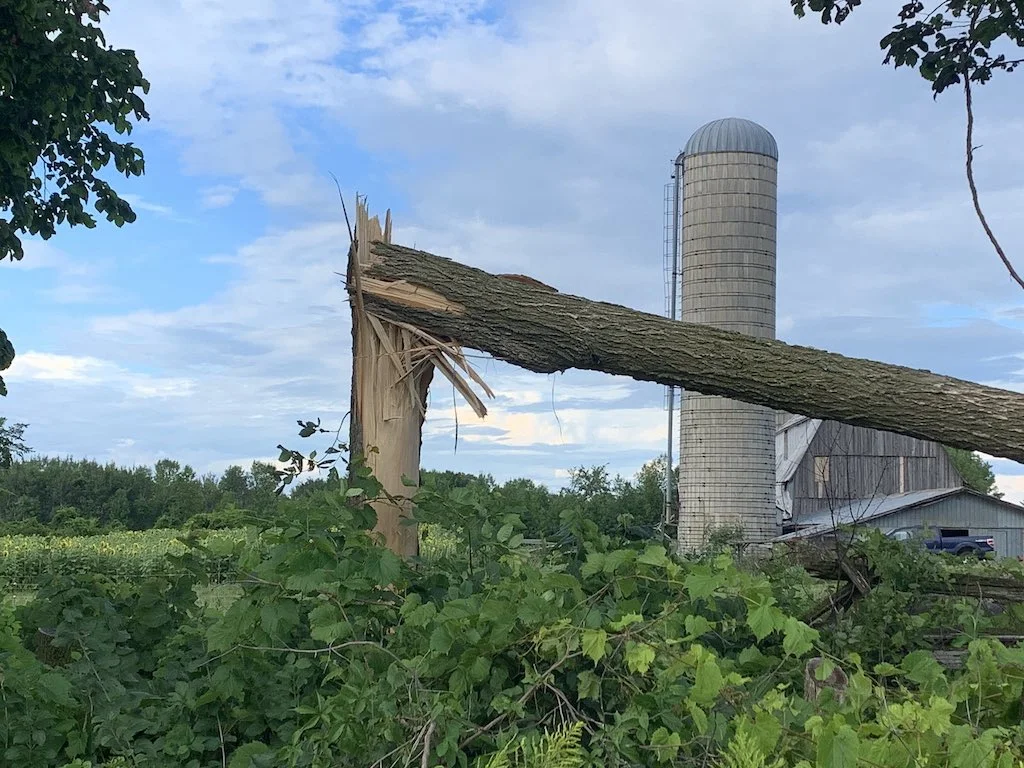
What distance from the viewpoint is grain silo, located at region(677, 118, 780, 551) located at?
1844 cm

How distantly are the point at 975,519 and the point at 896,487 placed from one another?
244 cm

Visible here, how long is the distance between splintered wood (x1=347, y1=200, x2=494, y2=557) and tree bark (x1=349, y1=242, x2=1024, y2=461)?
0.03 m

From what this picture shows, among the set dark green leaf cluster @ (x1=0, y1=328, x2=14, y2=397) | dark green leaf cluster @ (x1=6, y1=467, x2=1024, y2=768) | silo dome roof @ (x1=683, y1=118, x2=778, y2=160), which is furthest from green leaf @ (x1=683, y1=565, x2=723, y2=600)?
silo dome roof @ (x1=683, y1=118, x2=778, y2=160)

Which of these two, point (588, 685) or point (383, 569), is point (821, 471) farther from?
point (588, 685)

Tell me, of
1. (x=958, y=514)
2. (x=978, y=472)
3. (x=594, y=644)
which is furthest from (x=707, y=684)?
(x=978, y=472)

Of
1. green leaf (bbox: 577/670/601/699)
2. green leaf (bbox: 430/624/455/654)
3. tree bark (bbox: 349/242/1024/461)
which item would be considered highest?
tree bark (bbox: 349/242/1024/461)

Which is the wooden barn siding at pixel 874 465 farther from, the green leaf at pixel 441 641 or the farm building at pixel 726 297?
the green leaf at pixel 441 641

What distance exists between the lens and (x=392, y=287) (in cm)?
477

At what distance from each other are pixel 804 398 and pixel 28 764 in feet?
12.9

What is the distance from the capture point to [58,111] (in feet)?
27.7

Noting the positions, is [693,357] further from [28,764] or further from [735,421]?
[735,421]

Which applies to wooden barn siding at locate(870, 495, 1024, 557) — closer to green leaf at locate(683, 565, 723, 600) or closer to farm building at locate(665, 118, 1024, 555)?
farm building at locate(665, 118, 1024, 555)

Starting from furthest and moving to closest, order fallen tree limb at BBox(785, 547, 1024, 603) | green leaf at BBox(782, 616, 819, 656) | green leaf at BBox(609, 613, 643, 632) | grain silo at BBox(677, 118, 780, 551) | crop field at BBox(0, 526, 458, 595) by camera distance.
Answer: grain silo at BBox(677, 118, 780, 551), crop field at BBox(0, 526, 458, 595), fallen tree limb at BBox(785, 547, 1024, 603), green leaf at BBox(609, 613, 643, 632), green leaf at BBox(782, 616, 819, 656)

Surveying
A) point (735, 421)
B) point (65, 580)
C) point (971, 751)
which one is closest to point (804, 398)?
point (971, 751)
